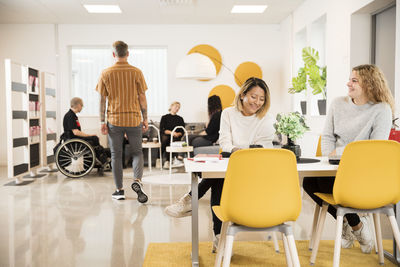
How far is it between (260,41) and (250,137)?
5676 mm

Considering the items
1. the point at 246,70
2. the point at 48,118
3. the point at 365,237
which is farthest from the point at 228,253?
the point at 246,70

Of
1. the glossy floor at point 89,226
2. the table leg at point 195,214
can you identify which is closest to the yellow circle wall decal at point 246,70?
the glossy floor at point 89,226

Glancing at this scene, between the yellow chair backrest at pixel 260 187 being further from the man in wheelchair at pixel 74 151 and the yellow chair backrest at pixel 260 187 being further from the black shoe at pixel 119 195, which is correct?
the man in wheelchair at pixel 74 151

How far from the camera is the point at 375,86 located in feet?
8.38

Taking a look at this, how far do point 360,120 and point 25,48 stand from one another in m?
7.20

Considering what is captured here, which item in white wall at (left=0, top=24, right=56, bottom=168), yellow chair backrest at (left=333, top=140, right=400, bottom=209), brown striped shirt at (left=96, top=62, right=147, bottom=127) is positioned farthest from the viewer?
white wall at (left=0, top=24, right=56, bottom=168)

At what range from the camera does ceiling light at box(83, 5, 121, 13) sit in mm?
6777

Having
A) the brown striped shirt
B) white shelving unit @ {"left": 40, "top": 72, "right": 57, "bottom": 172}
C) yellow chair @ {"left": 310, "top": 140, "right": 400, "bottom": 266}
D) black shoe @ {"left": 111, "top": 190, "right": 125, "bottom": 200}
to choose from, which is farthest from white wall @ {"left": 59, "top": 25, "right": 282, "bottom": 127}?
yellow chair @ {"left": 310, "top": 140, "right": 400, "bottom": 266}

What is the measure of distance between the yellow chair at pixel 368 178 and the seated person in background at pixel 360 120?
1.54 feet

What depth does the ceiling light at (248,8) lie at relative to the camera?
6.86 metres

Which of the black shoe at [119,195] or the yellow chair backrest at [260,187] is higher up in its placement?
the yellow chair backrest at [260,187]

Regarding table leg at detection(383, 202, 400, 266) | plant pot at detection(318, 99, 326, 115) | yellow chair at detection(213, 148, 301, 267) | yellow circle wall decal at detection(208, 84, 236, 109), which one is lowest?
table leg at detection(383, 202, 400, 266)

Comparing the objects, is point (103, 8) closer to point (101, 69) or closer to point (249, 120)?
point (101, 69)

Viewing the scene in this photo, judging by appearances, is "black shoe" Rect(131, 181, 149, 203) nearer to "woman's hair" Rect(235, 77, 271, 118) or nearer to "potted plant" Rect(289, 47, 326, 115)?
"woman's hair" Rect(235, 77, 271, 118)
